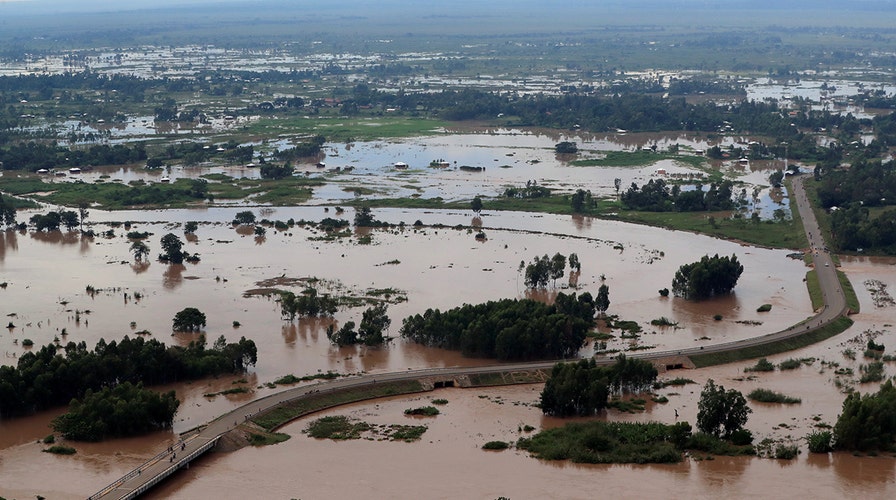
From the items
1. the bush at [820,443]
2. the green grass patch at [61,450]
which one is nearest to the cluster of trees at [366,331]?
the green grass patch at [61,450]

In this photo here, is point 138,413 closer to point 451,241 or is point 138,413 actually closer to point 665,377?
point 665,377

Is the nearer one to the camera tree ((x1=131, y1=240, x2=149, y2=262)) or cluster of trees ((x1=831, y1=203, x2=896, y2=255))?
tree ((x1=131, y1=240, x2=149, y2=262))

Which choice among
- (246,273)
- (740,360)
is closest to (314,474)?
(740,360)

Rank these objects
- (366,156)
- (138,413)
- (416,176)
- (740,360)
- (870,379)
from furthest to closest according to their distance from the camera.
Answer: (366,156)
(416,176)
(740,360)
(870,379)
(138,413)

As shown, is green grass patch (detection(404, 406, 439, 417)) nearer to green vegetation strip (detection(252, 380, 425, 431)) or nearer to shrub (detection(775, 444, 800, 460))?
green vegetation strip (detection(252, 380, 425, 431))

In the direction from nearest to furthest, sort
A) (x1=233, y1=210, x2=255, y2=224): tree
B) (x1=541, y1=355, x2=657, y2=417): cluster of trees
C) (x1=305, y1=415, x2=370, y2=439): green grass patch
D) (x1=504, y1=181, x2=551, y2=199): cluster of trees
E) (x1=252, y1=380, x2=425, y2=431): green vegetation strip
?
1. (x1=305, y1=415, x2=370, y2=439): green grass patch
2. (x1=252, y1=380, x2=425, y2=431): green vegetation strip
3. (x1=541, y1=355, x2=657, y2=417): cluster of trees
4. (x1=233, y1=210, x2=255, y2=224): tree
5. (x1=504, y1=181, x2=551, y2=199): cluster of trees

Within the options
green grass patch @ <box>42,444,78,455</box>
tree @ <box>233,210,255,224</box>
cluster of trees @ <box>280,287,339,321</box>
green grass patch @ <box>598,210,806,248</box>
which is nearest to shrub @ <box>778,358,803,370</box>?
cluster of trees @ <box>280,287,339,321</box>
